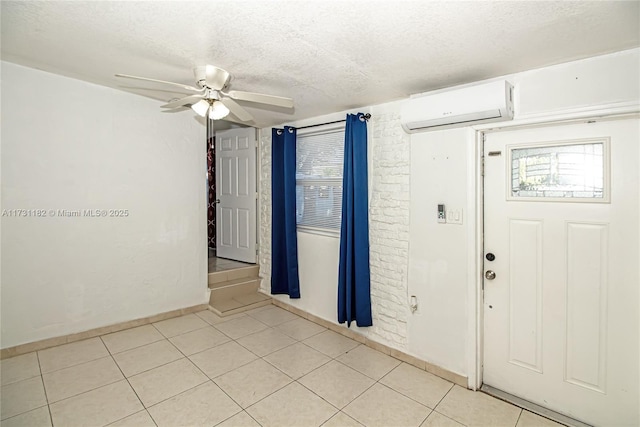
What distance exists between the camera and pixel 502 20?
62.9 inches

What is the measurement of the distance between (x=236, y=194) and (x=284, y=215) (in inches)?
45.6

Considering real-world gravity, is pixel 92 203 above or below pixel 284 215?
above

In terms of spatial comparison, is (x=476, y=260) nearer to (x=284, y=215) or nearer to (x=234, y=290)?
(x=284, y=215)

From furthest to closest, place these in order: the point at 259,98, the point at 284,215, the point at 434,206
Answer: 1. the point at 284,215
2. the point at 434,206
3. the point at 259,98

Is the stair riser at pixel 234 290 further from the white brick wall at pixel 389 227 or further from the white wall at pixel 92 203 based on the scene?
the white brick wall at pixel 389 227

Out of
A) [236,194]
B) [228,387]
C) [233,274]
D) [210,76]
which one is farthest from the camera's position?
[236,194]

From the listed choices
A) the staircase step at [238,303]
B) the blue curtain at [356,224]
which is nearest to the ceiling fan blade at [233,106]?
the blue curtain at [356,224]

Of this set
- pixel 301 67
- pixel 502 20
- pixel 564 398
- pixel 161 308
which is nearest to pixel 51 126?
pixel 161 308

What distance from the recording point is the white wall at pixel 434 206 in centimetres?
195

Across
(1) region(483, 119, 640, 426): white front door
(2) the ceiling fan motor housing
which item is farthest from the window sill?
(2) the ceiling fan motor housing

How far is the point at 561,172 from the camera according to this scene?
2.10m

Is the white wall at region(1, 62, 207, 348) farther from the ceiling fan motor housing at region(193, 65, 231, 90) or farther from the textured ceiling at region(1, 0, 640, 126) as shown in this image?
the ceiling fan motor housing at region(193, 65, 231, 90)

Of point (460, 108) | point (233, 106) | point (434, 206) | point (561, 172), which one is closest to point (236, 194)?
point (233, 106)

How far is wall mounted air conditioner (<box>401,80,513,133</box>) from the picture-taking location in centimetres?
210
